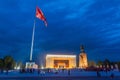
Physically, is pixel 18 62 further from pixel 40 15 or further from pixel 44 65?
pixel 40 15

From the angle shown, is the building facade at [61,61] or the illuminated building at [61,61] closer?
the building facade at [61,61]

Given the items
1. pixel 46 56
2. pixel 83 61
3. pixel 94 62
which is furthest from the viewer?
pixel 94 62

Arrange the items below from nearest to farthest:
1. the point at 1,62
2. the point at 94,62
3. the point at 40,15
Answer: the point at 40,15 < the point at 1,62 < the point at 94,62

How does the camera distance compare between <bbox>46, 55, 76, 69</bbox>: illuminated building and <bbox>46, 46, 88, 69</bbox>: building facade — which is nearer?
<bbox>46, 46, 88, 69</bbox>: building facade

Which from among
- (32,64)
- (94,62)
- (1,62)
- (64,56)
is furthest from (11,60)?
(94,62)

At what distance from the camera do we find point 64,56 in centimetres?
12912

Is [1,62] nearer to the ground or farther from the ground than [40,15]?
nearer to the ground

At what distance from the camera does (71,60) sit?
12900 centimetres

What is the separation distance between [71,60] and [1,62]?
46.3 m

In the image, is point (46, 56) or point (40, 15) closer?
point (40, 15)

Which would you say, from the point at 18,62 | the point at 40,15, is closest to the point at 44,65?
the point at 18,62

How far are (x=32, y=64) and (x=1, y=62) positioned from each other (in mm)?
30114

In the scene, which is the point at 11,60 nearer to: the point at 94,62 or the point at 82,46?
the point at 82,46

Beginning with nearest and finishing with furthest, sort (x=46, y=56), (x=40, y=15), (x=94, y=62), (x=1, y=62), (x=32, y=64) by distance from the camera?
(x=40, y=15), (x=32, y=64), (x=1, y=62), (x=46, y=56), (x=94, y=62)
